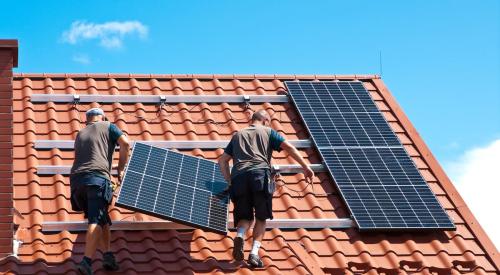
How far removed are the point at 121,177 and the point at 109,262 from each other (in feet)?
4.96

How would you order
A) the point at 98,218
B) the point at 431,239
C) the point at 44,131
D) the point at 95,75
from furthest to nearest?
the point at 95,75 → the point at 44,131 → the point at 431,239 → the point at 98,218

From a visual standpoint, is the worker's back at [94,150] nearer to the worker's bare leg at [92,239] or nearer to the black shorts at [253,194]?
the worker's bare leg at [92,239]

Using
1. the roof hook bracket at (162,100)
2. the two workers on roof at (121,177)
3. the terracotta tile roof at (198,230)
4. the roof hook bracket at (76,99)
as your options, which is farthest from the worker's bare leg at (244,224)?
the roof hook bracket at (76,99)

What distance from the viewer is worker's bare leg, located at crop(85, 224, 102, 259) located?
37.2 feet

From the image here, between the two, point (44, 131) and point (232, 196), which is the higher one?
point (44, 131)

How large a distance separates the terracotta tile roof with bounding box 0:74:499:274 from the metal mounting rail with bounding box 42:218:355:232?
9 cm

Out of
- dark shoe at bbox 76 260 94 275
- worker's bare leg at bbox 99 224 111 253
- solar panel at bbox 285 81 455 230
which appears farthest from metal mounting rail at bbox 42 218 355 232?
dark shoe at bbox 76 260 94 275

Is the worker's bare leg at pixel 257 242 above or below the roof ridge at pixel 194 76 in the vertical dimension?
below

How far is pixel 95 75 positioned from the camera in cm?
1603

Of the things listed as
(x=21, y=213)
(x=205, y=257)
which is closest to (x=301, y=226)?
(x=205, y=257)

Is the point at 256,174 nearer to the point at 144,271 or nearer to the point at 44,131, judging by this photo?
the point at 144,271

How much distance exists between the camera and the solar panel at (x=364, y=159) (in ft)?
44.0

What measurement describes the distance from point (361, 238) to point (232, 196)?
6.00 ft

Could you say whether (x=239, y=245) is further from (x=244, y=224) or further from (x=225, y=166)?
(x=225, y=166)
